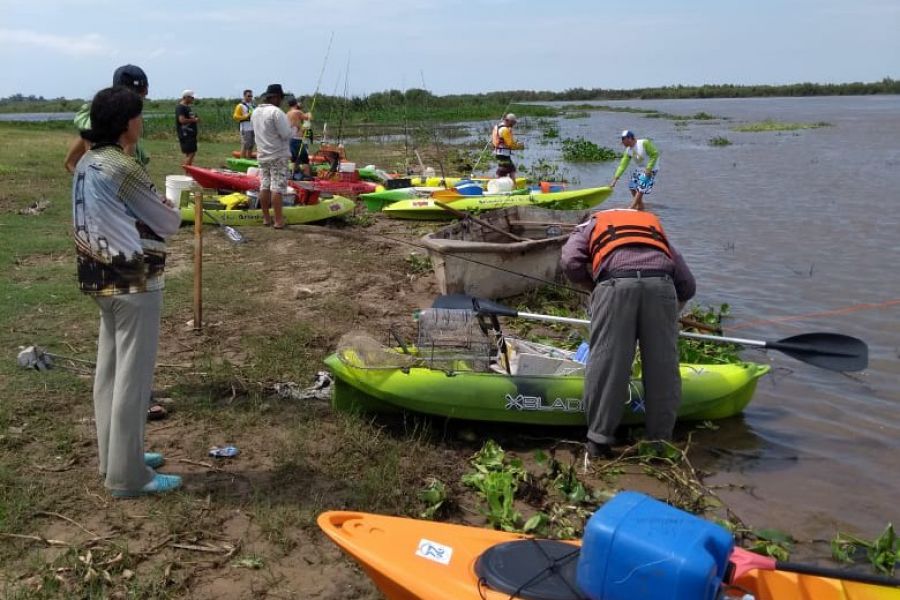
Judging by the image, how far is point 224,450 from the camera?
4828mm

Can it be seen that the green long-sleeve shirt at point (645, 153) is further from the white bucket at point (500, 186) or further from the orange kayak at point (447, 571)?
the orange kayak at point (447, 571)

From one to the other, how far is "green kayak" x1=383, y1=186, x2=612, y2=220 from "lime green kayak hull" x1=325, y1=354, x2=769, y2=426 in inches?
291

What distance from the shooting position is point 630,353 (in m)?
5.13

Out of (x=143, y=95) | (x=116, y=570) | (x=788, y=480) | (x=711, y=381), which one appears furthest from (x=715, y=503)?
(x=143, y=95)

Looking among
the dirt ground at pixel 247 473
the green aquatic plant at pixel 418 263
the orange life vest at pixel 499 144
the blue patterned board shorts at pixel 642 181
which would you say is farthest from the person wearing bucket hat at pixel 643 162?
the dirt ground at pixel 247 473

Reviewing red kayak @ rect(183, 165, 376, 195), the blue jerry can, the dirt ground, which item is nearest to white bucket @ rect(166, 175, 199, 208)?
red kayak @ rect(183, 165, 376, 195)

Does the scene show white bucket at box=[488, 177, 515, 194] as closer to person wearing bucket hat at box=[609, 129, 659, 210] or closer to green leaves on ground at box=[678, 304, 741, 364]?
person wearing bucket hat at box=[609, 129, 659, 210]

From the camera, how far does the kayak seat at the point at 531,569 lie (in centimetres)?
296

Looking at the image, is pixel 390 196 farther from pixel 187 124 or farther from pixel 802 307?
pixel 802 307

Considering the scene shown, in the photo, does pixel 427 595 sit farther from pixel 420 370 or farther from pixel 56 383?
pixel 56 383

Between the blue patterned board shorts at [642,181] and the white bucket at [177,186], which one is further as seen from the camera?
the blue patterned board shorts at [642,181]

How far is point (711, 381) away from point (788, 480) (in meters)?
0.88

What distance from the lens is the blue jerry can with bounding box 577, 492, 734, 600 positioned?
263 centimetres

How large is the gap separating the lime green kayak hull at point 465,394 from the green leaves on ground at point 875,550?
1.54 m
